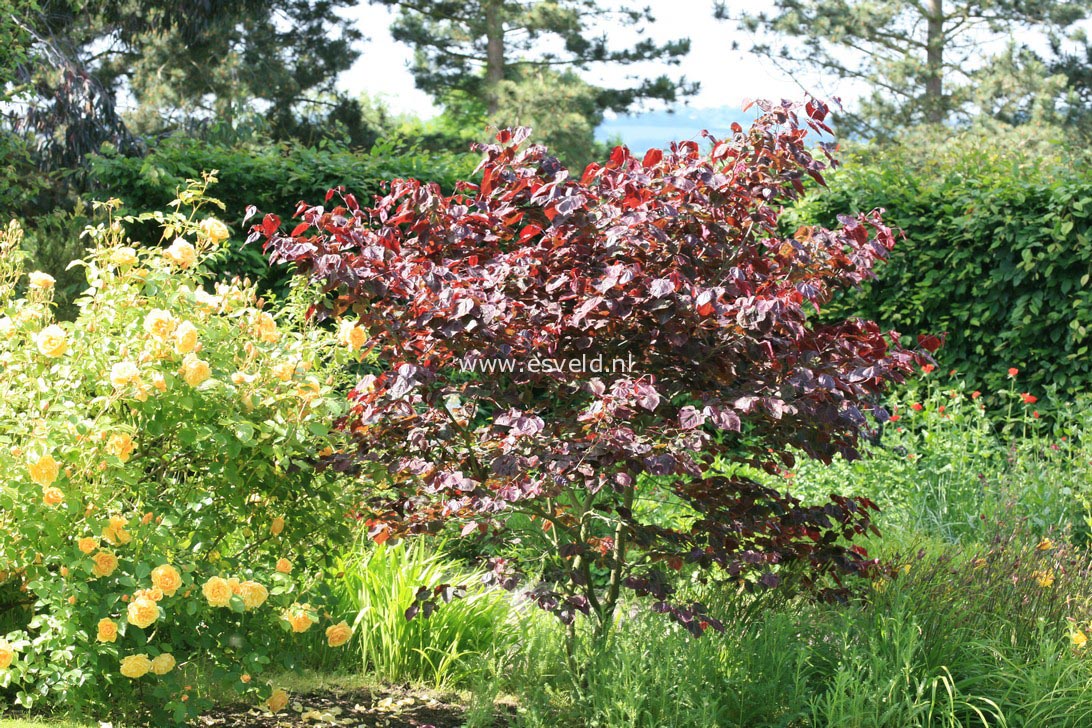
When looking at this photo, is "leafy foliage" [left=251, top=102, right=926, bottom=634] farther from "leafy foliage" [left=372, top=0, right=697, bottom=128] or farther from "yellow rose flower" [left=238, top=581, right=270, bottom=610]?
"leafy foliage" [left=372, top=0, right=697, bottom=128]

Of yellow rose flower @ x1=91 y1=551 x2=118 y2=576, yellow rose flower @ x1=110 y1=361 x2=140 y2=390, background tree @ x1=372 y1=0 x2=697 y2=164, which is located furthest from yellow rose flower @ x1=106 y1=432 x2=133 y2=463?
background tree @ x1=372 y1=0 x2=697 y2=164

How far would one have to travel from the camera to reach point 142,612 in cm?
295

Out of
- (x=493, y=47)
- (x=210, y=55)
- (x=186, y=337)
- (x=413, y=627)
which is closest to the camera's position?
(x=186, y=337)

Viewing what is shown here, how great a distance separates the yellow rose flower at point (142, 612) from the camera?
2.94 metres

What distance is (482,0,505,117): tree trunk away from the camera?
19.1m

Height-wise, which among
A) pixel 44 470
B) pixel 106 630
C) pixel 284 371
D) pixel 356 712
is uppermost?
pixel 284 371

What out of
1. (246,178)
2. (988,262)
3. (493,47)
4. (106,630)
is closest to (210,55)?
(493,47)

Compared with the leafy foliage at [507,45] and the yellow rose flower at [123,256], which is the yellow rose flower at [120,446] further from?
the leafy foliage at [507,45]

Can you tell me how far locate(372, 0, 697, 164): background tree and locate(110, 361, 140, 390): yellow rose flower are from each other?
51.1 feet

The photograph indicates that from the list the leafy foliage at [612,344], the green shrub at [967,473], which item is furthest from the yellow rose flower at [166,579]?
the green shrub at [967,473]

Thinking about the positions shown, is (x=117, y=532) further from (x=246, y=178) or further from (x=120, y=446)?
(x=246, y=178)

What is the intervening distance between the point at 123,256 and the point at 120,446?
28.8 inches

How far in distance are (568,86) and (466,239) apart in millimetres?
15486

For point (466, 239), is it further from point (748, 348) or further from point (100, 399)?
point (100, 399)
